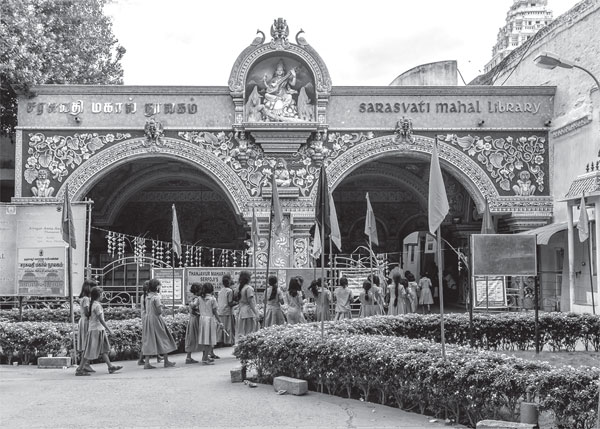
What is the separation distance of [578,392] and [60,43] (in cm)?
1902

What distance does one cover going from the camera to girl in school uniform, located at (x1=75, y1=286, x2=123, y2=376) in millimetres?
10609

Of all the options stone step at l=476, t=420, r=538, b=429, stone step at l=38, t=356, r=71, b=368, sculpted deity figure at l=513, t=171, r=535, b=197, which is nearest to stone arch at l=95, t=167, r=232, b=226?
sculpted deity figure at l=513, t=171, r=535, b=197

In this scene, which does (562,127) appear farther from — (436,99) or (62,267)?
(62,267)

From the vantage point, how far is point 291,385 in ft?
Result: 28.1

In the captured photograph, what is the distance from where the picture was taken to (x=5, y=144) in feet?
72.1

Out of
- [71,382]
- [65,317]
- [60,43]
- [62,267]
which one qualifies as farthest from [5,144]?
[71,382]

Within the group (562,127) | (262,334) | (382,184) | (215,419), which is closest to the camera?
(215,419)

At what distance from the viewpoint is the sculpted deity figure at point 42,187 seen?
18.7 meters

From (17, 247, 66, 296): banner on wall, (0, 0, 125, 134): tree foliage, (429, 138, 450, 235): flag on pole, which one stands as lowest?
(17, 247, 66, 296): banner on wall

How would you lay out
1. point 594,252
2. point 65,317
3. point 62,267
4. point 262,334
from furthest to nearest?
point 594,252, point 65,317, point 62,267, point 262,334

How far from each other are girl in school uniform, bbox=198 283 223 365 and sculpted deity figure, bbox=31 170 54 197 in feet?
26.9

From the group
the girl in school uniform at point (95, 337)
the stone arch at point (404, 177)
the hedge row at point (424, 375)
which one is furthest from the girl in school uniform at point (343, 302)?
the stone arch at point (404, 177)

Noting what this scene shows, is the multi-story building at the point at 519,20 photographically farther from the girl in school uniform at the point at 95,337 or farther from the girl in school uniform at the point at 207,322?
the girl in school uniform at the point at 95,337

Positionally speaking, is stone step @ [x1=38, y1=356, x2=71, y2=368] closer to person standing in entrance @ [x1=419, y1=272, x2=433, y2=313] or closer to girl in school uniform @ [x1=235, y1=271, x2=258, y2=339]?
girl in school uniform @ [x1=235, y1=271, x2=258, y2=339]
